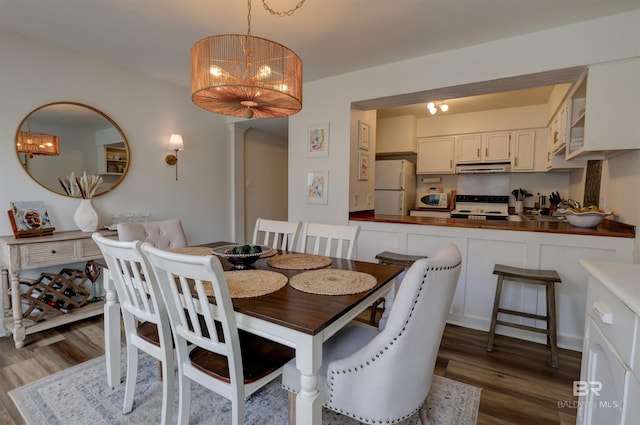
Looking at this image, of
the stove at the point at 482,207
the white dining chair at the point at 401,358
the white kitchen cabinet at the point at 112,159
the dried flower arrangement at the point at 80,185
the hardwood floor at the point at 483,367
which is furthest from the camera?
the stove at the point at 482,207

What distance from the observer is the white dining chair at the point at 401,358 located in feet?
3.19

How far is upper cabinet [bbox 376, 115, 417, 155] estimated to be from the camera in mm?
4730

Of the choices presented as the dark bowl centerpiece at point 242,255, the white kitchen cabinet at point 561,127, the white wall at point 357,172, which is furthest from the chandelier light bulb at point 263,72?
the white kitchen cabinet at point 561,127

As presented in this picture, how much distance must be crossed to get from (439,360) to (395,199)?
287 cm

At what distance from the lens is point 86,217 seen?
254 cm

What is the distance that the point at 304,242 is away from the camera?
7.48ft

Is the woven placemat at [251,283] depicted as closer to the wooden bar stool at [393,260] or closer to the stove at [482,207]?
the wooden bar stool at [393,260]

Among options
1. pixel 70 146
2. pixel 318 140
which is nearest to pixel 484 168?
pixel 318 140

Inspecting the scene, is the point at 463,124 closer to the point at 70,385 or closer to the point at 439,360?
the point at 439,360

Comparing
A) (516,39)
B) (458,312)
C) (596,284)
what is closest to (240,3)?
(516,39)

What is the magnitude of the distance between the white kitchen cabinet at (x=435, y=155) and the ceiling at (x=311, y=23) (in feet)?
7.89

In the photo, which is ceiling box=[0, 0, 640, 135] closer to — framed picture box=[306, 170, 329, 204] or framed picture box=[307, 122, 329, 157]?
framed picture box=[307, 122, 329, 157]

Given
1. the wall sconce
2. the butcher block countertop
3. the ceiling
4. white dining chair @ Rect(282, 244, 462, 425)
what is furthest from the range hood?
the wall sconce

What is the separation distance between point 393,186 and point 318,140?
6.13 feet
